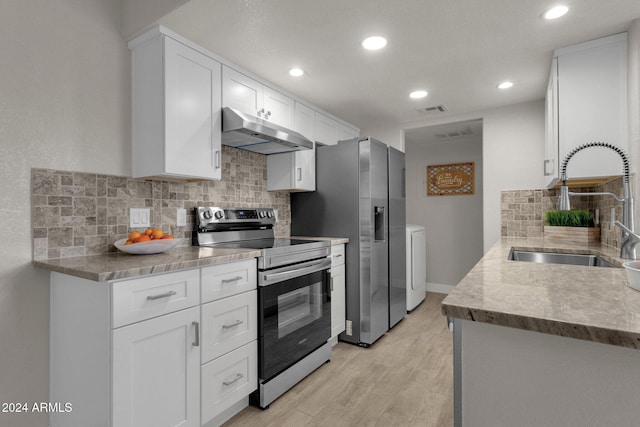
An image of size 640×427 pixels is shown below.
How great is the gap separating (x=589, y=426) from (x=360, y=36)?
2.01 m

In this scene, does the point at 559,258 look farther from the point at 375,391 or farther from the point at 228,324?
the point at 228,324

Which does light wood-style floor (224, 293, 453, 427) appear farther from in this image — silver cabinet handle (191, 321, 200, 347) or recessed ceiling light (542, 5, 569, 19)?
recessed ceiling light (542, 5, 569, 19)

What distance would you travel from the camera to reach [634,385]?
694 mm

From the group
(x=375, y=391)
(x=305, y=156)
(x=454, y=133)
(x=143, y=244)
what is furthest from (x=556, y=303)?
(x=454, y=133)

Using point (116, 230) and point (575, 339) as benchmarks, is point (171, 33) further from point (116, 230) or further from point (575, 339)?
point (575, 339)

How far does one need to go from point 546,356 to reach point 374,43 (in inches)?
74.5

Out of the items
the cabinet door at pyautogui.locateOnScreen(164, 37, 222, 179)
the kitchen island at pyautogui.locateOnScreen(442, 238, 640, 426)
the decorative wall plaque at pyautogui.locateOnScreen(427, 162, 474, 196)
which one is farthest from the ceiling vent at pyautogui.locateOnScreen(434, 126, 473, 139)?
the kitchen island at pyautogui.locateOnScreen(442, 238, 640, 426)

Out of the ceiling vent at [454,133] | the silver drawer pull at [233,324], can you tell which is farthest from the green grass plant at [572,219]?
the silver drawer pull at [233,324]

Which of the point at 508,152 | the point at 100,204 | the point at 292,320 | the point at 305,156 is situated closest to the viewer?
the point at 100,204

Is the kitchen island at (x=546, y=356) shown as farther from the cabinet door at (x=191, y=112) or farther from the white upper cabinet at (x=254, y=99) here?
the white upper cabinet at (x=254, y=99)

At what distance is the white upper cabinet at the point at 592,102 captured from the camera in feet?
6.26

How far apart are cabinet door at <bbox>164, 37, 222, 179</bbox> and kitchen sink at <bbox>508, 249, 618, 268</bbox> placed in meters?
2.06

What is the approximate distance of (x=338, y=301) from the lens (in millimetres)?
2729

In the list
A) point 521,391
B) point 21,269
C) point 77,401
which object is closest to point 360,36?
point 521,391
